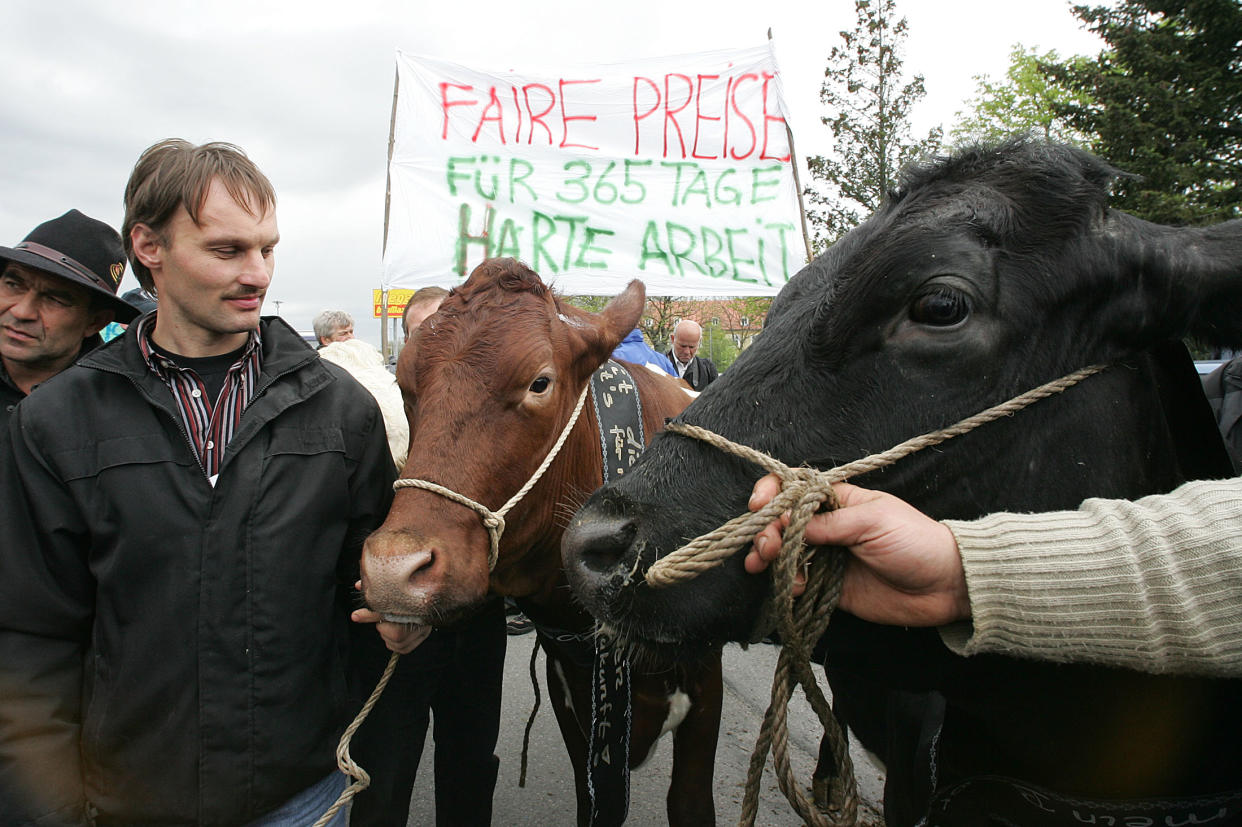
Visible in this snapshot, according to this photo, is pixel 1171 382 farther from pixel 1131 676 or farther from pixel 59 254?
pixel 59 254


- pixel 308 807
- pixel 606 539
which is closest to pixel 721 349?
pixel 308 807

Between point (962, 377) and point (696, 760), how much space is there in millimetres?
2235

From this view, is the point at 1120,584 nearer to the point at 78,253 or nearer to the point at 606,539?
the point at 606,539

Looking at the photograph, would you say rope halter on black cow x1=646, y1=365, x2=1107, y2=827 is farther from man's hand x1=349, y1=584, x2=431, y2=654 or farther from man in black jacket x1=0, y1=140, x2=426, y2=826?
man in black jacket x1=0, y1=140, x2=426, y2=826

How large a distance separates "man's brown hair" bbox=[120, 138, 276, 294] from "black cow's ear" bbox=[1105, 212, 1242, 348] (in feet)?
6.98

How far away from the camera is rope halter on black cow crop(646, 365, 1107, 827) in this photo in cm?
114

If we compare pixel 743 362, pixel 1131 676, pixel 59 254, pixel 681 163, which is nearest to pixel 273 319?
pixel 59 254

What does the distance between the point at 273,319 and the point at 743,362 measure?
151 cm

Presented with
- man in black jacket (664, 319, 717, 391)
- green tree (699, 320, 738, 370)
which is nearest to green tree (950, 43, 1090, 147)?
green tree (699, 320, 738, 370)

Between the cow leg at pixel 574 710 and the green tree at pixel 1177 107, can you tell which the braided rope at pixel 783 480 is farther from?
the green tree at pixel 1177 107

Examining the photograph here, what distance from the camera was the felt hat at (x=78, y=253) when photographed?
2182 millimetres

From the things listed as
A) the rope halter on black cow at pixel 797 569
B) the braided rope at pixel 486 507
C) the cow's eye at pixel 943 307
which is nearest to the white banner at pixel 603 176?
the braided rope at pixel 486 507

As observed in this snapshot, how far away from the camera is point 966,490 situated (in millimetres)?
1332

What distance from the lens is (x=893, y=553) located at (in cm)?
107
